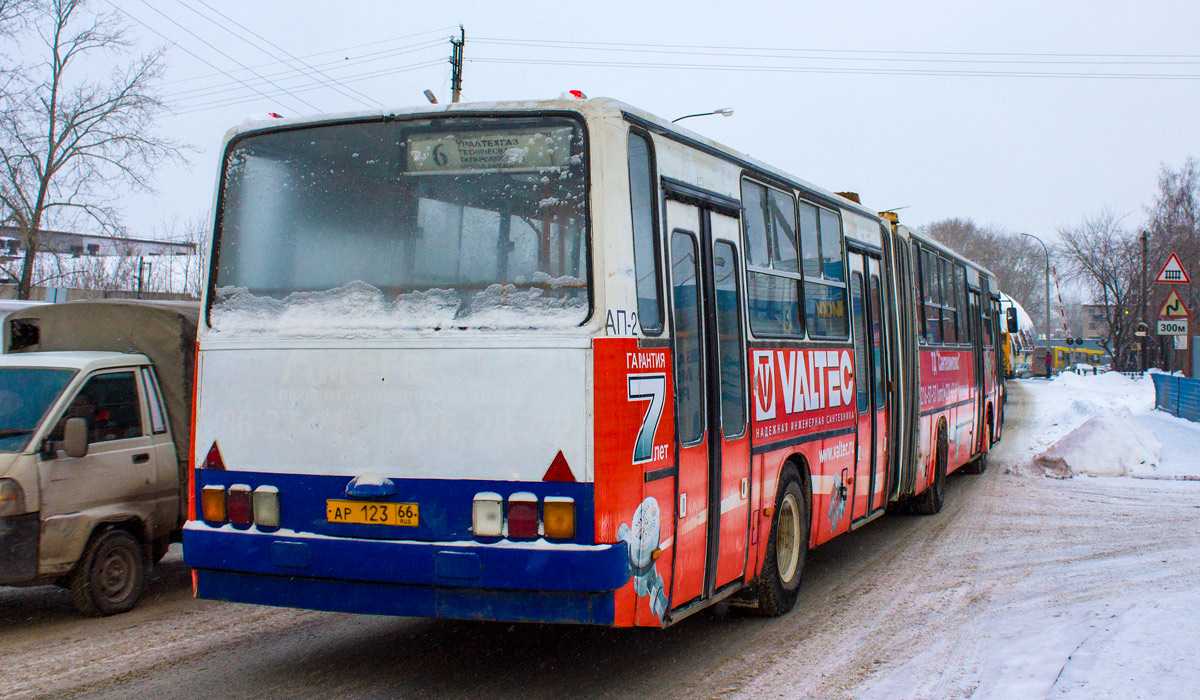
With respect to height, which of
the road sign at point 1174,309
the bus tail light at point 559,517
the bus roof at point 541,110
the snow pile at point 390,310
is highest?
the bus roof at point 541,110

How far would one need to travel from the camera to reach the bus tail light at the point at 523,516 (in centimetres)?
486

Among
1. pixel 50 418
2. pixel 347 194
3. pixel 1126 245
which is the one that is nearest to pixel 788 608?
pixel 347 194

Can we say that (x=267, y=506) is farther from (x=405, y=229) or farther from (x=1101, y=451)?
(x=1101, y=451)

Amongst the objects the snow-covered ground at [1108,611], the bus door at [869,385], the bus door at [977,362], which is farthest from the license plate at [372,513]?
the bus door at [977,362]

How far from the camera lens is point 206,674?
5.85 metres

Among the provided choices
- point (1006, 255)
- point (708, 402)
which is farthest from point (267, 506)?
point (1006, 255)

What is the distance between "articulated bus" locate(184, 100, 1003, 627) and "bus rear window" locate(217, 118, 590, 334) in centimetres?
1

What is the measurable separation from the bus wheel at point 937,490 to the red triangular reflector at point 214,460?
896 cm

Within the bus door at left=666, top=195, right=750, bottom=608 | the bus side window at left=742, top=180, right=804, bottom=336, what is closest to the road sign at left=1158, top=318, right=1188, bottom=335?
the bus side window at left=742, top=180, right=804, bottom=336

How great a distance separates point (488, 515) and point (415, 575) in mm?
485

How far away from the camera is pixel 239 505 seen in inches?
213

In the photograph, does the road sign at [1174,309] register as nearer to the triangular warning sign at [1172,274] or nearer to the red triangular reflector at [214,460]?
the triangular warning sign at [1172,274]

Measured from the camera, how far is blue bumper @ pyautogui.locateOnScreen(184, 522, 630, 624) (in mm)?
4816

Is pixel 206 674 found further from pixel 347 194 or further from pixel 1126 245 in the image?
pixel 1126 245
